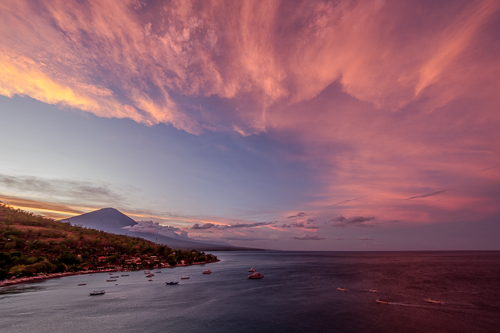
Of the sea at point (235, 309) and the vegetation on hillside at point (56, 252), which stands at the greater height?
the vegetation on hillside at point (56, 252)

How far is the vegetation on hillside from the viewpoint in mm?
76125

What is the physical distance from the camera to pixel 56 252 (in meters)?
93.8

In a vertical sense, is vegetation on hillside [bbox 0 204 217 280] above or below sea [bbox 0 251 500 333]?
above

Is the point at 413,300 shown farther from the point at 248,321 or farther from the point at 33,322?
the point at 33,322

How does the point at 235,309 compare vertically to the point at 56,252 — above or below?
below

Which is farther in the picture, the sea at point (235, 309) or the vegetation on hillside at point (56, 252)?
the vegetation on hillside at point (56, 252)

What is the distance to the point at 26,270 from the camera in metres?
73.7

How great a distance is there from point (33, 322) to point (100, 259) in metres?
79.3

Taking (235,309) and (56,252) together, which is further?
(56,252)

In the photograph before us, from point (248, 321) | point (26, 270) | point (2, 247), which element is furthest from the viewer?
point (2, 247)

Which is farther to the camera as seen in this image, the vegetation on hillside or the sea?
the vegetation on hillside

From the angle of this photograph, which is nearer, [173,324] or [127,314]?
[173,324]

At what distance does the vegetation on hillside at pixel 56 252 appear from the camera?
2997 inches

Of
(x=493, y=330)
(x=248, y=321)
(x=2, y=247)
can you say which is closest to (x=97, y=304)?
(x=248, y=321)
